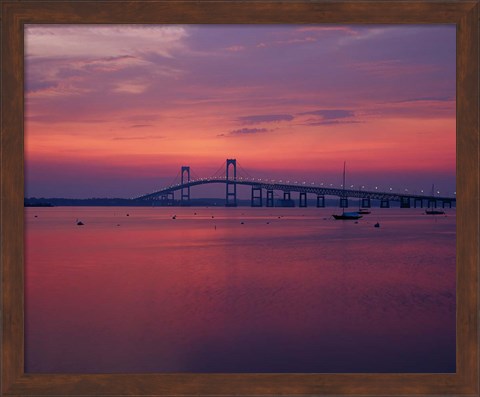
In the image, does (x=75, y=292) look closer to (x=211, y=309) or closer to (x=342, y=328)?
(x=211, y=309)

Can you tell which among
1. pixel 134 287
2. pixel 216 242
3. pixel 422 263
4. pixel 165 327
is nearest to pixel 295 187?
pixel 216 242

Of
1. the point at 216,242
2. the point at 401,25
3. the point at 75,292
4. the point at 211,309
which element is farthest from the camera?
the point at 216,242

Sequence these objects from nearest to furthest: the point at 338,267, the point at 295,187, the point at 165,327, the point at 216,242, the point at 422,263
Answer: the point at 165,327 < the point at 338,267 < the point at 422,263 < the point at 216,242 < the point at 295,187

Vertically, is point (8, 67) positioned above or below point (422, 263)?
above

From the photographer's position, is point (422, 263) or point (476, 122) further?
point (422, 263)

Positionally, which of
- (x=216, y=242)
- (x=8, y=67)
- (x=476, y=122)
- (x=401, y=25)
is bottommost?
(x=216, y=242)

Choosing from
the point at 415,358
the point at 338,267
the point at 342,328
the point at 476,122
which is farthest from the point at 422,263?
the point at 476,122

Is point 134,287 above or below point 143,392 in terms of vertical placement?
below

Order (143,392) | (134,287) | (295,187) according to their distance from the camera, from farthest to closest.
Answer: (295,187) → (134,287) → (143,392)

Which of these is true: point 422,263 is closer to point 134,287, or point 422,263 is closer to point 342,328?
point 134,287
